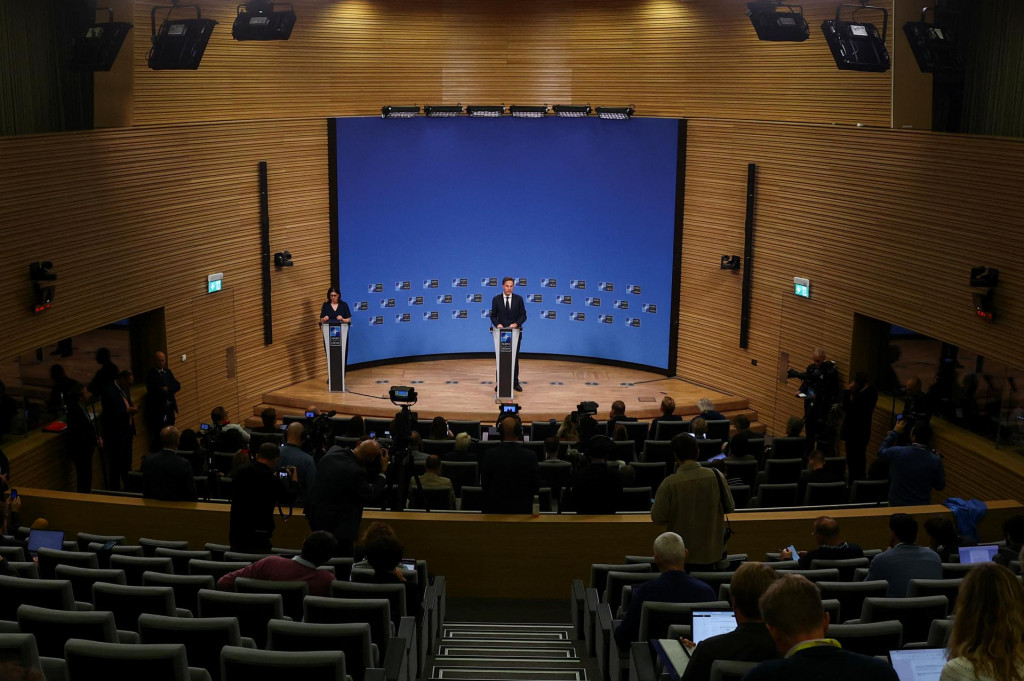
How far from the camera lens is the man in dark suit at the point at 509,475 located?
756 centimetres

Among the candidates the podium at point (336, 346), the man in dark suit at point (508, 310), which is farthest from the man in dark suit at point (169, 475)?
the man in dark suit at point (508, 310)

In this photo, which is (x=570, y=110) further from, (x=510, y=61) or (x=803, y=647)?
(x=803, y=647)

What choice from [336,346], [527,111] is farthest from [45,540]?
[527,111]

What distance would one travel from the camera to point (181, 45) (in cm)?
1165

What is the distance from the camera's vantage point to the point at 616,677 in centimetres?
538

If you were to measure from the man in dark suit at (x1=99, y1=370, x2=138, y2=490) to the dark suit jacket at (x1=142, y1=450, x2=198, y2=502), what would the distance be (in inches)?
110

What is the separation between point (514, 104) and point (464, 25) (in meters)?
1.37

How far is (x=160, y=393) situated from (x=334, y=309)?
10.9ft

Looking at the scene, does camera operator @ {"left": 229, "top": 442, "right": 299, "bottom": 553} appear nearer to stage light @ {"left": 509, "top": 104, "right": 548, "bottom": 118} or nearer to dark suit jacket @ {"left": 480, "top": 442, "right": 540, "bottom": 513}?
dark suit jacket @ {"left": 480, "top": 442, "right": 540, "bottom": 513}

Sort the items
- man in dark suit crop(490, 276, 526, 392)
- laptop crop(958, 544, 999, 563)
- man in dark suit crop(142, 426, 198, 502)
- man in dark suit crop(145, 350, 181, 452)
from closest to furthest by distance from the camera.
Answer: laptop crop(958, 544, 999, 563)
man in dark suit crop(142, 426, 198, 502)
man in dark suit crop(145, 350, 181, 452)
man in dark suit crop(490, 276, 526, 392)

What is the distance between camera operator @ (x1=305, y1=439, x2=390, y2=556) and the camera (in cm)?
692

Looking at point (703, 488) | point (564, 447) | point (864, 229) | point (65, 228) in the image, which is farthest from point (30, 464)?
point (864, 229)

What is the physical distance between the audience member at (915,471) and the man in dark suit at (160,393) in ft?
25.7

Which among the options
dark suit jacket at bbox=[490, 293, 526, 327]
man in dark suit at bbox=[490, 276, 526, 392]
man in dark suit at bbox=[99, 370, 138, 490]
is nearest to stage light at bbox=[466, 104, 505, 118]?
man in dark suit at bbox=[490, 276, 526, 392]
